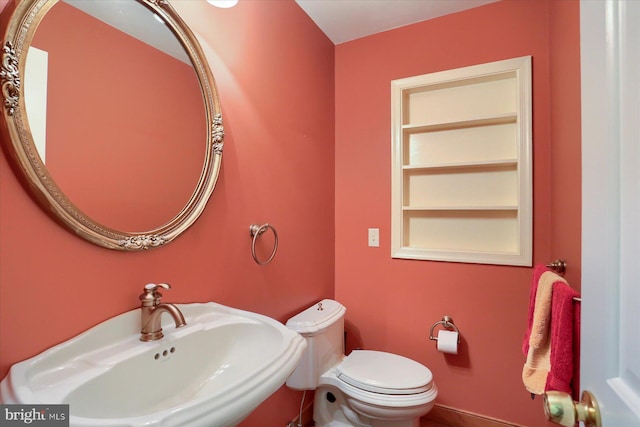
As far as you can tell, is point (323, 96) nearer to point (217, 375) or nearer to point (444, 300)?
point (444, 300)

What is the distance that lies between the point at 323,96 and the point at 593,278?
1.78 metres

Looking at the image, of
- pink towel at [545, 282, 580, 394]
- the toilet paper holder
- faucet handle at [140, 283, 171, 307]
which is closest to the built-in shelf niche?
the toilet paper holder

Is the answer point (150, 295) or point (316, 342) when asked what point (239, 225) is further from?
point (316, 342)

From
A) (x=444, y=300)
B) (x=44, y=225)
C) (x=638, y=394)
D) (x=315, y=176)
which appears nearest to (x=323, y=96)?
(x=315, y=176)

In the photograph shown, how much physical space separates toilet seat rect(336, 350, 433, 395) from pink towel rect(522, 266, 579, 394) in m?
0.52

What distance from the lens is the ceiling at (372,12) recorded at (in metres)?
1.71

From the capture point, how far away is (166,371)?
2.86 ft

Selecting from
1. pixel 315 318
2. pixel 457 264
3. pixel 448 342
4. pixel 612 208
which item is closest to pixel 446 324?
pixel 448 342

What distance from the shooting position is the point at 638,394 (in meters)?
0.41

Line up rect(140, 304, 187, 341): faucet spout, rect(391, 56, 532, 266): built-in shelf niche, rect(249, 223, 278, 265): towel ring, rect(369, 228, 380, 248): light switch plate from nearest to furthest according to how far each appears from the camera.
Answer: rect(140, 304, 187, 341): faucet spout → rect(249, 223, 278, 265): towel ring → rect(391, 56, 532, 266): built-in shelf niche → rect(369, 228, 380, 248): light switch plate

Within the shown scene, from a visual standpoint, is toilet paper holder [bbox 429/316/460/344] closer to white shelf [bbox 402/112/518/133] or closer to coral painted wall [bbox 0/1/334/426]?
coral painted wall [bbox 0/1/334/426]

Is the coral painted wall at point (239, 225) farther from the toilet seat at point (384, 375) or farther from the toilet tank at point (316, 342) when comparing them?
the toilet seat at point (384, 375)

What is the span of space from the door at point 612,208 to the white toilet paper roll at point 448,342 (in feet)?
4.09

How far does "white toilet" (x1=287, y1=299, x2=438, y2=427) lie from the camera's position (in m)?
1.38
